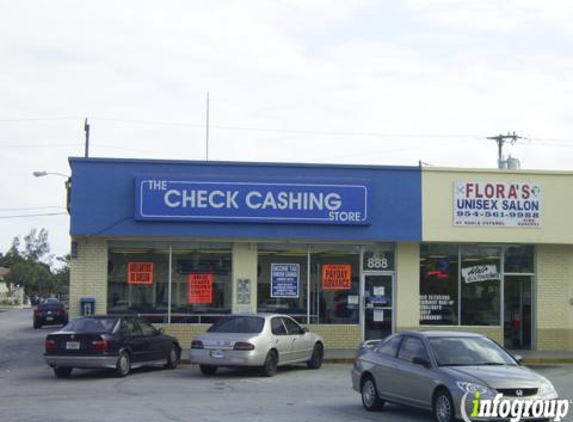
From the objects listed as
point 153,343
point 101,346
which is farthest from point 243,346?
point 101,346

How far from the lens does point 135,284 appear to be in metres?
27.5

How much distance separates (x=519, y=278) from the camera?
28844 millimetres

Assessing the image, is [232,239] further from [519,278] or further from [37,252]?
[37,252]

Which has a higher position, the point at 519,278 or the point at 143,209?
the point at 143,209

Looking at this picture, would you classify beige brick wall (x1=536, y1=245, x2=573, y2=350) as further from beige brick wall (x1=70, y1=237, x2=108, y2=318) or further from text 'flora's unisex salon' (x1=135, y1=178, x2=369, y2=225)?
beige brick wall (x1=70, y1=237, x2=108, y2=318)

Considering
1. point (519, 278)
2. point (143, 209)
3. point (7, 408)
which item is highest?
point (143, 209)

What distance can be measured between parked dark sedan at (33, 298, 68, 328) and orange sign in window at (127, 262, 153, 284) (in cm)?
1805

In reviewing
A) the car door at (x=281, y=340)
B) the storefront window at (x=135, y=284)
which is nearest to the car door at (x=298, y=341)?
the car door at (x=281, y=340)

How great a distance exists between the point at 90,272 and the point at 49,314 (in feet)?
59.1

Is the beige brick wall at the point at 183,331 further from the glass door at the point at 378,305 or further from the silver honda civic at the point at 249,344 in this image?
the silver honda civic at the point at 249,344

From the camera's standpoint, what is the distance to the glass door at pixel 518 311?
28.7 meters

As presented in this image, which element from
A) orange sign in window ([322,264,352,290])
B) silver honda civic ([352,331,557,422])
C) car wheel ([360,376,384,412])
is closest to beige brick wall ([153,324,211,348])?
orange sign in window ([322,264,352,290])

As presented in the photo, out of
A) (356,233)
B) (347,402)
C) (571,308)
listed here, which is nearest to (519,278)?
(571,308)

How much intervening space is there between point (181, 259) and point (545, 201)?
1110 centimetres
